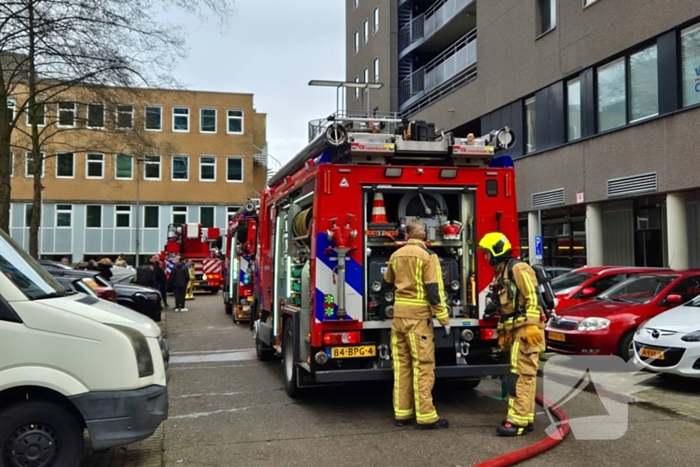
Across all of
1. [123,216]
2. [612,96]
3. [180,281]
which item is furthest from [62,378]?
[123,216]

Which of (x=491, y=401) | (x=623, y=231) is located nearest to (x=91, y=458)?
(x=491, y=401)

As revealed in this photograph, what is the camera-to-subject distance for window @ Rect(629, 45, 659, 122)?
15461 millimetres

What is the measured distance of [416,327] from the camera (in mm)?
6219

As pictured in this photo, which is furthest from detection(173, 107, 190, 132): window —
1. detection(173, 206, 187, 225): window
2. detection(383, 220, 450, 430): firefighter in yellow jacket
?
detection(383, 220, 450, 430): firefighter in yellow jacket

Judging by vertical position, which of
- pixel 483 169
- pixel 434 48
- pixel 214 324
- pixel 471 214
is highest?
pixel 434 48

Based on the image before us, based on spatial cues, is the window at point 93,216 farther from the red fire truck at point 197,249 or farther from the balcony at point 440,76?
the balcony at point 440,76

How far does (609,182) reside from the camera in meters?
16.8

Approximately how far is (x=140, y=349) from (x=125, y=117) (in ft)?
43.6

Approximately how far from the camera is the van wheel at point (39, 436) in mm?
4410

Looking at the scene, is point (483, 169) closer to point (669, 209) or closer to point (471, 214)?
point (471, 214)

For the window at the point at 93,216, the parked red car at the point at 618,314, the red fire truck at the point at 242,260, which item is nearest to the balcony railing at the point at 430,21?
the red fire truck at the point at 242,260

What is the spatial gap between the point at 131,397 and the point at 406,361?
2.68m

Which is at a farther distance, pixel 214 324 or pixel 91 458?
pixel 214 324

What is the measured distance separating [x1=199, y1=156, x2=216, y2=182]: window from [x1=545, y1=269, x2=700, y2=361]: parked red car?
33804 mm
